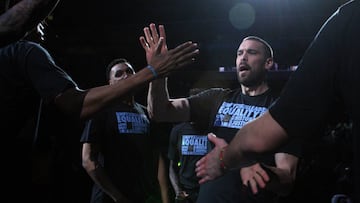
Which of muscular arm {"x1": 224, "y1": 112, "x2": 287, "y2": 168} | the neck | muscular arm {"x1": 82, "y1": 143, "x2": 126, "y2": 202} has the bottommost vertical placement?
muscular arm {"x1": 82, "y1": 143, "x2": 126, "y2": 202}

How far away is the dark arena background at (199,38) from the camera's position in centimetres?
767

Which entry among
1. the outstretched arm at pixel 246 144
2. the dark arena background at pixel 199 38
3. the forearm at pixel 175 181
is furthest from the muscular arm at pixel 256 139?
the dark arena background at pixel 199 38

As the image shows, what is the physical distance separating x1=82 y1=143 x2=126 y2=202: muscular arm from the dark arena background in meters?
3.80

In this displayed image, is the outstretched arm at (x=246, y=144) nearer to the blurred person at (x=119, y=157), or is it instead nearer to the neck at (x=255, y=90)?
the neck at (x=255, y=90)

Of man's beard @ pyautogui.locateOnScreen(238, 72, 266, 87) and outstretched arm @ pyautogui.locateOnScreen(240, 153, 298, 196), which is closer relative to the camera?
outstretched arm @ pyautogui.locateOnScreen(240, 153, 298, 196)

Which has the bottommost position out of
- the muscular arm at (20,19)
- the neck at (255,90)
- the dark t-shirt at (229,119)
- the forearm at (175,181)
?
the forearm at (175,181)

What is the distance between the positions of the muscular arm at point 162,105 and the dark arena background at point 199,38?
472 centimetres

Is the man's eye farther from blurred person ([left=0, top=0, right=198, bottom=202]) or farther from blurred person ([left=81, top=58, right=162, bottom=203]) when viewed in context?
blurred person ([left=0, top=0, right=198, bottom=202])

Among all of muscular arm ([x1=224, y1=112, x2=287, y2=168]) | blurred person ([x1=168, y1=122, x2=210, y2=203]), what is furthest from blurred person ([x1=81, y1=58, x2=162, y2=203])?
muscular arm ([x1=224, y1=112, x2=287, y2=168])

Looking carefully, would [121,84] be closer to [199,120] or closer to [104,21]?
[199,120]

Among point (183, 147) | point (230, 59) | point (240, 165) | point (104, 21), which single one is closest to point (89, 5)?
point (104, 21)

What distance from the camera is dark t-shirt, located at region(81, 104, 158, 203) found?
3941 millimetres

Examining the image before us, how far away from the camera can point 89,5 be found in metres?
7.70

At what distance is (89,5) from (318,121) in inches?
277
